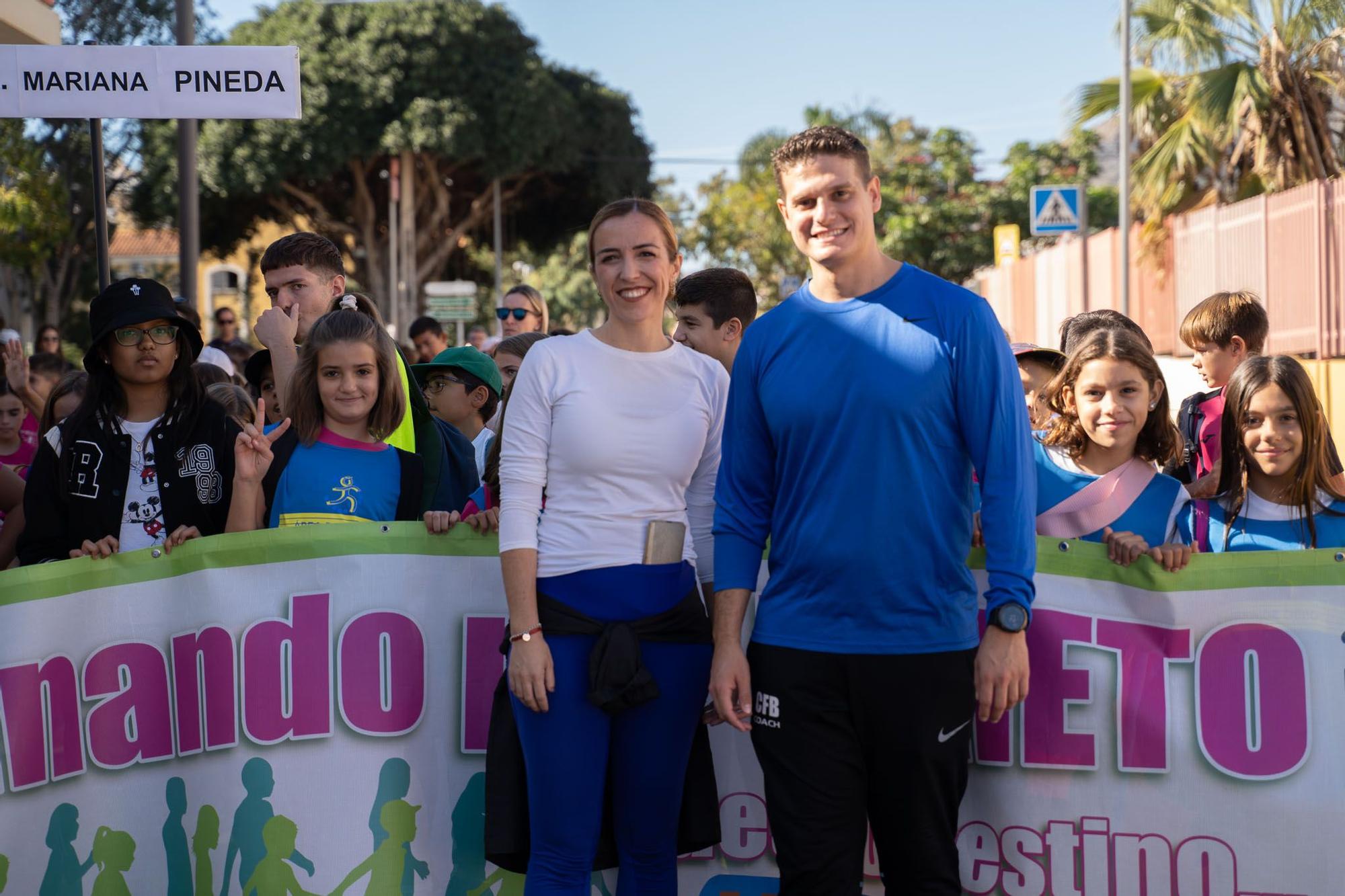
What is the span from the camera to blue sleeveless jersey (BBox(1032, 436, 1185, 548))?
3.68 meters

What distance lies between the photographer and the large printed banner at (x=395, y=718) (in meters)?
3.50

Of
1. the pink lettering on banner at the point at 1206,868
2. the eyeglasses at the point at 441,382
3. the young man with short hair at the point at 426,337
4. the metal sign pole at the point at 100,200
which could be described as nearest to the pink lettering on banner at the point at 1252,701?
the pink lettering on banner at the point at 1206,868

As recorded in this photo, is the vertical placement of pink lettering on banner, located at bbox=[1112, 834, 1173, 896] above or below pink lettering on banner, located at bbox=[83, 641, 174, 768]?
below

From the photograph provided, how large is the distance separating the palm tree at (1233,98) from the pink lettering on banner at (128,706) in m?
17.3

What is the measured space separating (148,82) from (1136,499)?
348 cm

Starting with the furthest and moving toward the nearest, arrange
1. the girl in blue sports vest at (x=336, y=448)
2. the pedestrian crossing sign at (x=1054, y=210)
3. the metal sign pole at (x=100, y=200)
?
1. the pedestrian crossing sign at (x=1054, y=210)
2. the metal sign pole at (x=100, y=200)
3. the girl in blue sports vest at (x=336, y=448)

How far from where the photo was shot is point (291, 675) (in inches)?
148

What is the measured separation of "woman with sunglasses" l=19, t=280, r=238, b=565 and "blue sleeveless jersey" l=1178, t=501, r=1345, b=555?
267cm

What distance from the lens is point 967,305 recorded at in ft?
9.52

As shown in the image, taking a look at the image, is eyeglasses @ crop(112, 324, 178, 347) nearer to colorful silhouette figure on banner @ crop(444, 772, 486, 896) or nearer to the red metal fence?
colorful silhouette figure on banner @ crop(444, 772, 486, 896)

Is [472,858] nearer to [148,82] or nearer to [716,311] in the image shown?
[716,311]

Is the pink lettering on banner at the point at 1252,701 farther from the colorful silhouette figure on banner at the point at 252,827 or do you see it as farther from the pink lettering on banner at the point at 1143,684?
the colorful silhouette figure on banner at the point at 252,827

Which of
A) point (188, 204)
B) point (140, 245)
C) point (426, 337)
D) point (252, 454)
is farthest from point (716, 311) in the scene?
point (140, 245)

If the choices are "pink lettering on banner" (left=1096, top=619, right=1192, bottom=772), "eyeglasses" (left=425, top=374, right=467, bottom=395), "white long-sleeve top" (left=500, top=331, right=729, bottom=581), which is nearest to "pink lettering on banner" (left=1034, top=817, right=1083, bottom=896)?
"pink lettering on banner" (left=1096, top=619, right=1192, bottom=772)
